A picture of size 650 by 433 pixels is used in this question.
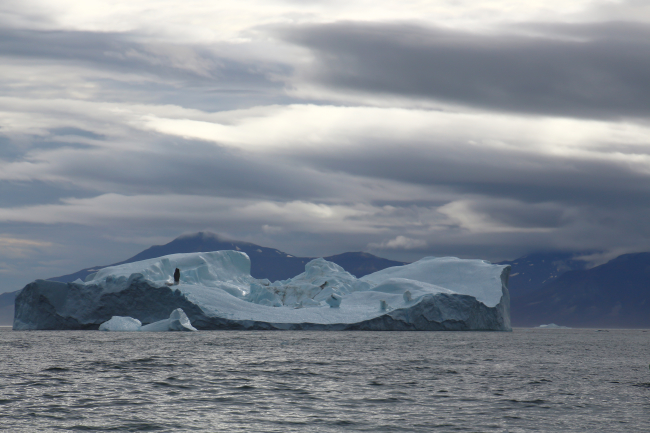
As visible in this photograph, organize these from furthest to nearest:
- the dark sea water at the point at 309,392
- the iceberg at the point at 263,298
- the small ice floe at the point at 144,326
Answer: the iceberg at the point at 263,298, the small ice floe at the point at 144,326, the dark sea water at the point at 309,392

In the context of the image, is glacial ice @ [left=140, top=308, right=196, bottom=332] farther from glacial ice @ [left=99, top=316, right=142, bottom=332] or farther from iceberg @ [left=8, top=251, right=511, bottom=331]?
glacial ice @ [left=99, top=316, right=142, bottom=332]

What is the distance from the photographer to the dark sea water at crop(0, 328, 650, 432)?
1354cm

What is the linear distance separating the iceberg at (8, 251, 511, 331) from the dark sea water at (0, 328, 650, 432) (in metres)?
15.7

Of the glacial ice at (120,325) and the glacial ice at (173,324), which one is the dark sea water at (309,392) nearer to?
the glacial ice at (173,324)

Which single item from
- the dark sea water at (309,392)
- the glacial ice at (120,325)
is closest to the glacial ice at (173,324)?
the glacial ice at (120,325)

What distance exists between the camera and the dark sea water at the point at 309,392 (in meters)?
13.5

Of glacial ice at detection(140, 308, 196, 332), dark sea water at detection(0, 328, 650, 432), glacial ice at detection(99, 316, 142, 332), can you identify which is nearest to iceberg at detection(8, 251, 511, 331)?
glacial ice at detection(140, 308, 196, 332)

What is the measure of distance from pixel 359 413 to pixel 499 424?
10.1 feet

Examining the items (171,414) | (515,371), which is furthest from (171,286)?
(171,414)

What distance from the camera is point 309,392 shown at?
17.8 m

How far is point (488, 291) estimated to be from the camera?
5941 centimetres

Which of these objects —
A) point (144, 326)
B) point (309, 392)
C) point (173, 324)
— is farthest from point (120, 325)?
point (309, 392)

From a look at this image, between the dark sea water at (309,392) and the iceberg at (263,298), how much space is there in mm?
15736

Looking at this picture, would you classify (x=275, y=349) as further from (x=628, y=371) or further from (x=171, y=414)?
(x=171, y=414)
